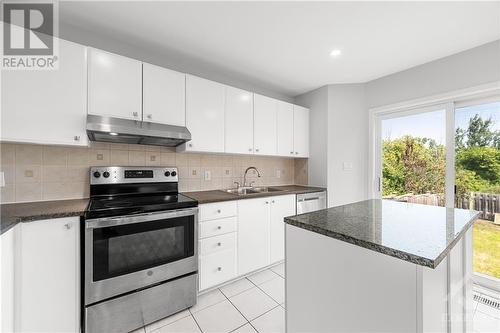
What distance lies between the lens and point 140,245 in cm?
165

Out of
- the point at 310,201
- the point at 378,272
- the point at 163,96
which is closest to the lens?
the point at 378,272

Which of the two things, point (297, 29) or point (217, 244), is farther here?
point (217, 244)

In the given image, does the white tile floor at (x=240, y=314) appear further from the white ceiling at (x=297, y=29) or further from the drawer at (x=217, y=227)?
the white ceiling at (x=297, y=29)

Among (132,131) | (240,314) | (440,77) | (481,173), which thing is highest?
(440,77)

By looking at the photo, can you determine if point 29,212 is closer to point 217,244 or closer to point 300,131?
point 217,244

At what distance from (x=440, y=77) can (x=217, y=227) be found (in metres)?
2.91

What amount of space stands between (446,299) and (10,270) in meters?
2.25

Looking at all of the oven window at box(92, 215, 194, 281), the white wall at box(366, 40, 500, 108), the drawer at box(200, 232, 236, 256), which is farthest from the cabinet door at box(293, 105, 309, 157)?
the oven window at box(92, 215, 194, 281)

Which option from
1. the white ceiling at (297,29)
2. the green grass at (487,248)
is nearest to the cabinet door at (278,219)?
the white ceiling at (297,29)

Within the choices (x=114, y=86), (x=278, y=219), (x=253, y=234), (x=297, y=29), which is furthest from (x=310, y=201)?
(x=114, y=86)

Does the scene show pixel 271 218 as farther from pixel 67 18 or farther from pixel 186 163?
pixel 67 18

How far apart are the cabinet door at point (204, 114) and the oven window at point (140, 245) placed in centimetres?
83

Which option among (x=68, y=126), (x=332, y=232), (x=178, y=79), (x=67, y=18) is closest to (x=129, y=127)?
(x=68, y=126)

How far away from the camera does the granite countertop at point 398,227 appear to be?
2.59ft
